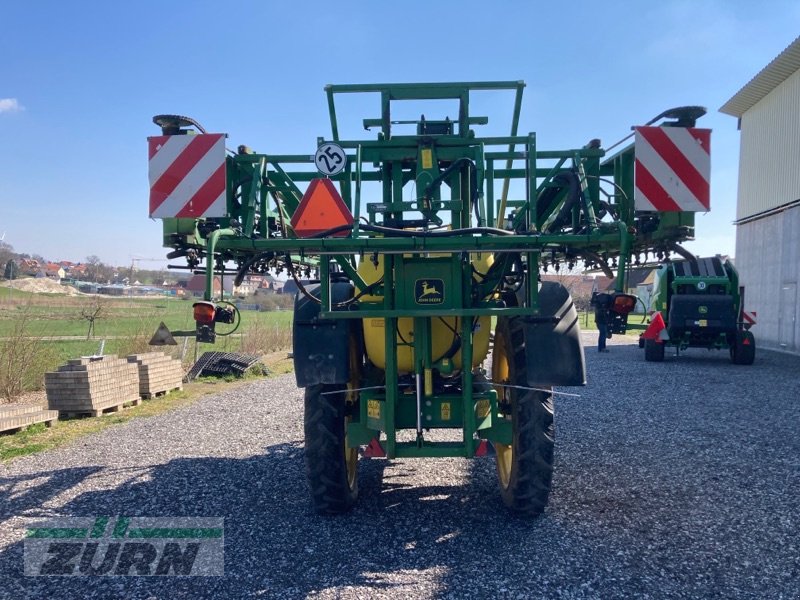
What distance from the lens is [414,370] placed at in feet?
13.4

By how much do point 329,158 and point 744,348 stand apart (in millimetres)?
13109

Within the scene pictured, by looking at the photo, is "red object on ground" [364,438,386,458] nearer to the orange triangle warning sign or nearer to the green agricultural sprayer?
the green agricultural sprayer

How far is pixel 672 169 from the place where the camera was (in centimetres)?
393

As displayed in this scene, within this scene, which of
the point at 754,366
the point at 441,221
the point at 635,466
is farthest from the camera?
the point at 754,366

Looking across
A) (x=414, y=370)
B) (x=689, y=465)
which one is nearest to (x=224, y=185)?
(x=414, y=370)

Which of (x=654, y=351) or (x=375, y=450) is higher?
(x=375, y=450)

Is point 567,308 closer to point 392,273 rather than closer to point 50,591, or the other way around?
point 392,273

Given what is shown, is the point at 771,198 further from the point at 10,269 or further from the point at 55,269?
the point at 55,269

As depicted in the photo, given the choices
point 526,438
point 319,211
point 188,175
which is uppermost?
point 188,175

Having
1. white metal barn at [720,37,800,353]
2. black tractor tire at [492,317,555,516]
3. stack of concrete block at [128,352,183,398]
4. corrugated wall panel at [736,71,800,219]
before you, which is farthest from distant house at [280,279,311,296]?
corrugated wall panel at [736,71,800,219]

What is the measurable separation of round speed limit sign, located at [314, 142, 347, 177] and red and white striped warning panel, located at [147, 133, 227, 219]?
2.27ft

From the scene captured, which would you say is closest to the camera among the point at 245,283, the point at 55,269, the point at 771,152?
the point at 245,283

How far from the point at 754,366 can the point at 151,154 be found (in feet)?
46.3

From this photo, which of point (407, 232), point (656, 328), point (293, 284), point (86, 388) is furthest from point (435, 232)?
point (656, 328)
